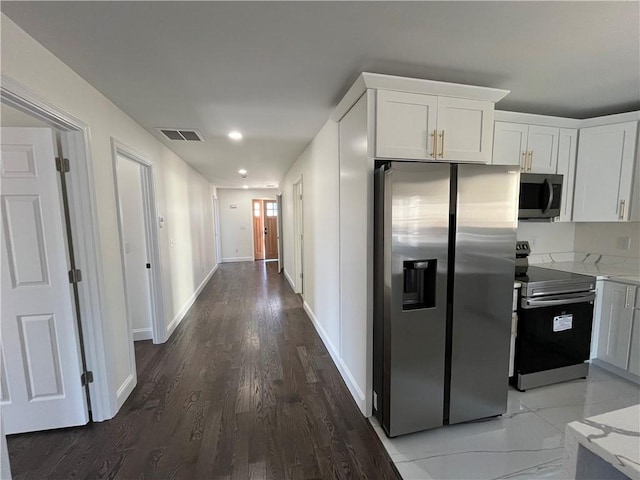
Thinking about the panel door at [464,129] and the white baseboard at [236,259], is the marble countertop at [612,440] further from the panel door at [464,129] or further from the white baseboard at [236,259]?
the white baseboard at [236,259]

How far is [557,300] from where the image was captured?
2254 mm

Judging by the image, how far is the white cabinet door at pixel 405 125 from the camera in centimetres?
180

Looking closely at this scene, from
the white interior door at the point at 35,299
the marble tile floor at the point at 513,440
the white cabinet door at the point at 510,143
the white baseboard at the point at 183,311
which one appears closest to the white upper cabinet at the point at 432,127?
the white cabinet door at the point at 510,143

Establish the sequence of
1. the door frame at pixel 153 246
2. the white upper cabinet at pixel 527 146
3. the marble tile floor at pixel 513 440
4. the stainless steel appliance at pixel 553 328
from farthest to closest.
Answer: the door frame at pixel 153 246 < the white upper cabinet at pixel 527 146 < the stainless steel appliance at pixel 553 328 < the marble tile floor at pixel 513 440

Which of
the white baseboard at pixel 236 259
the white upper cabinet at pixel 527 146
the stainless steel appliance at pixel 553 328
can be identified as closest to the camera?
the stainless steel appliance at pixel 553 328

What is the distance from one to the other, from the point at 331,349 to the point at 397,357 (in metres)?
1.30

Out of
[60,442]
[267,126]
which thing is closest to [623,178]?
[267,126]

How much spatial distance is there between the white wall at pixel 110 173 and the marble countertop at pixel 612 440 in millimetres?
2535

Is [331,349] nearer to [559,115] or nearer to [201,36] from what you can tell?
[201,36]

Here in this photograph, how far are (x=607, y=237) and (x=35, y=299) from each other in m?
5.02

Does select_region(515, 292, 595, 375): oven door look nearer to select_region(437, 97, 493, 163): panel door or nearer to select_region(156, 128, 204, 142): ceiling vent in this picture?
select_region(437, 97, 493, 163): panel door

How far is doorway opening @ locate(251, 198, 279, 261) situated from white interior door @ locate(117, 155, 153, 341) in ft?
18.8

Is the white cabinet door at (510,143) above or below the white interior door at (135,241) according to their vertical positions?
above

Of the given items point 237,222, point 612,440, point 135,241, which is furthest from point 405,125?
point 237,222
